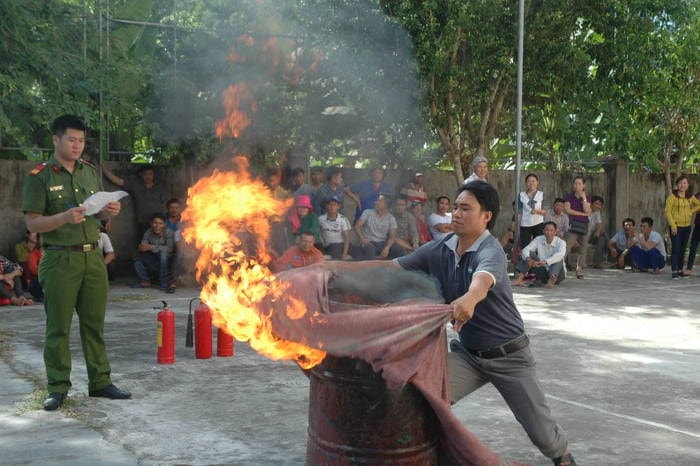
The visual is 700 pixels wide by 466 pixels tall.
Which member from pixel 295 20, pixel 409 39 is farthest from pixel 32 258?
pixel 409 39

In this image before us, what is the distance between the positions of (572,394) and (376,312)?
3.24 m

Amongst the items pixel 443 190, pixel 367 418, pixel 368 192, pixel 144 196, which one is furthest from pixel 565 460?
pixel 443 190

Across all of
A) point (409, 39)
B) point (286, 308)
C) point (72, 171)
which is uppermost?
point (409, 39)

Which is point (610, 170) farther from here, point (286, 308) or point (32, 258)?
point (286, 308)

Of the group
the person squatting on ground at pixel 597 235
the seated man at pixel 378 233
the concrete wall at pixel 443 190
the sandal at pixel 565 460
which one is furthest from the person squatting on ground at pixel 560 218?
the sandal at pixel 565 460

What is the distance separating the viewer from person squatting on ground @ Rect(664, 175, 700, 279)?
591 inches

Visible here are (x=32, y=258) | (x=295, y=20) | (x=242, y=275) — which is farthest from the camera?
(x=295, y=20)

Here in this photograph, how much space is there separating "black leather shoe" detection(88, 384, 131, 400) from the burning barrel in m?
2.69

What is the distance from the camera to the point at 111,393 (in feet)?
20.0

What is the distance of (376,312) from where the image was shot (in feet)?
11.9

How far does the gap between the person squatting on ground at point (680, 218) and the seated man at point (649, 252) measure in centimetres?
90

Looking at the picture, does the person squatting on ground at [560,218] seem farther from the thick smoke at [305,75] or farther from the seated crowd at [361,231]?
the thick smoke at [305,75]

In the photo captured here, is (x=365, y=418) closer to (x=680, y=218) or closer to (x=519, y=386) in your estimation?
(x=519, y=386)

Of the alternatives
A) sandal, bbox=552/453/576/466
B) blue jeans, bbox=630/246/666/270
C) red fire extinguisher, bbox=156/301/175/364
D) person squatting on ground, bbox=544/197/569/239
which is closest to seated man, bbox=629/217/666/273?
blue jeans, bbox=630/246/666/270
